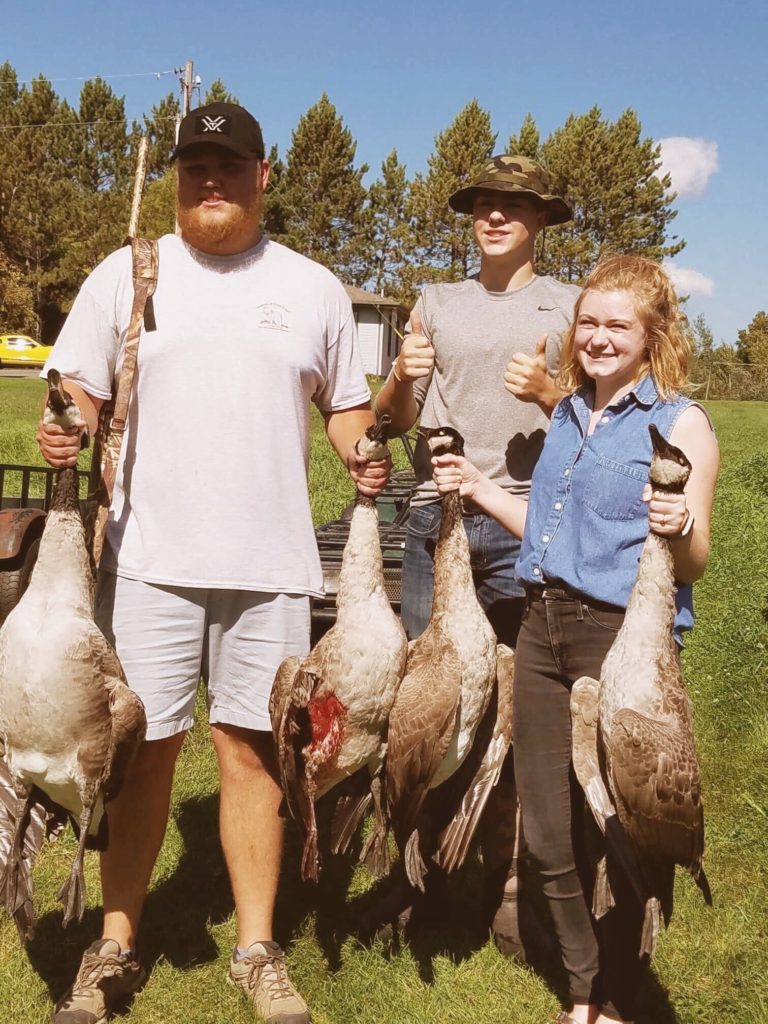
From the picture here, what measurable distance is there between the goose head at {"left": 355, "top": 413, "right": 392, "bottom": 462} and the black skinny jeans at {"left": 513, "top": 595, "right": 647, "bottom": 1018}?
83cm

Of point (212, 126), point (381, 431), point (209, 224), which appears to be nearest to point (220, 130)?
point (212, 126)

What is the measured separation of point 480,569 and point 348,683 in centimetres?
113

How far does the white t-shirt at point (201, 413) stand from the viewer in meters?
3.75

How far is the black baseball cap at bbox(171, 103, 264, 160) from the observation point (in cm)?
371

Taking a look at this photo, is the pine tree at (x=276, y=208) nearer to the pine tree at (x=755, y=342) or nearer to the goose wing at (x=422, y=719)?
the pine tree at (x=755, y=342)

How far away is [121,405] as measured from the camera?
369cm

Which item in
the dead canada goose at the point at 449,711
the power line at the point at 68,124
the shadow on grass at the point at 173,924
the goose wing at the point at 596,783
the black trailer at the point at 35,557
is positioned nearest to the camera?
the goose wing at the point at 596,783

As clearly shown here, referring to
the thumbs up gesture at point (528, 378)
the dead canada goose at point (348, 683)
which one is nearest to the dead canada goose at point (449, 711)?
the dead canada goose at point (348, 683)

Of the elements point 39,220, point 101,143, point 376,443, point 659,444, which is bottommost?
point 376,443

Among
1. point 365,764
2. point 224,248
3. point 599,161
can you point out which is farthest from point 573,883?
point 599,161

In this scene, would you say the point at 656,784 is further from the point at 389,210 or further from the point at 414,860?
the point at 389,210

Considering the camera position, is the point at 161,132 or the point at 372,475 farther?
the point at 161,132

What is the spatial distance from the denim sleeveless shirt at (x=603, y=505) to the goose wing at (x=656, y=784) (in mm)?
537

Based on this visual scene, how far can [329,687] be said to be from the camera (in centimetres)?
343
